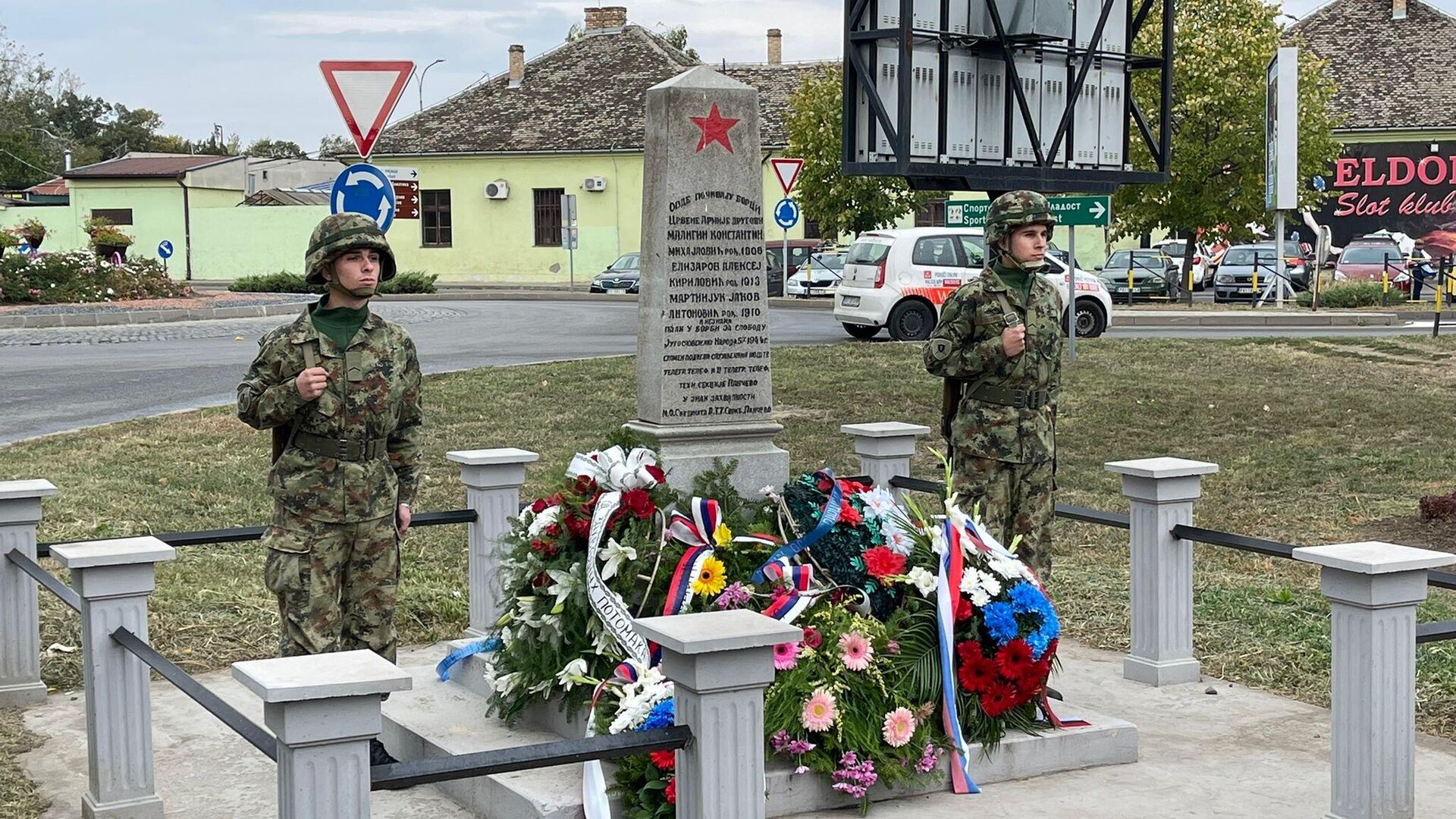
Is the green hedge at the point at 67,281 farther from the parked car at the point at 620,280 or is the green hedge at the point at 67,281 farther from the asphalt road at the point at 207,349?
the parked car at the point at 620,280

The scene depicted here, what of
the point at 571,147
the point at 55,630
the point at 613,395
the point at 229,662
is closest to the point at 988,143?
the point at 229,662

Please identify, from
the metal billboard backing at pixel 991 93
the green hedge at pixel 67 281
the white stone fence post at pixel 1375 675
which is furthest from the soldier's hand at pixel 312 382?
the green hedge at pixel 67 281

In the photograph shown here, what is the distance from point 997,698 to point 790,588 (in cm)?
79

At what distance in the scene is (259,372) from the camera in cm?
536

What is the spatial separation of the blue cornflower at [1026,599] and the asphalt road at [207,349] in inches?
408

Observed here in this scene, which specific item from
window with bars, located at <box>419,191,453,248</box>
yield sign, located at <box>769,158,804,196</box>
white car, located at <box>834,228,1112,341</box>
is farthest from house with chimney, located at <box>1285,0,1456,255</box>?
white car, located at <box>834,228,1112,341</box>

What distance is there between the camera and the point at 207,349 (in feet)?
72.4

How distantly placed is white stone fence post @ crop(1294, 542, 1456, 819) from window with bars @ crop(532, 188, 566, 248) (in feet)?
155

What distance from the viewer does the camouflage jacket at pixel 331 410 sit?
17.5 feet

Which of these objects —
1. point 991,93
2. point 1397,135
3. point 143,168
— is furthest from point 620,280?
point 991,93

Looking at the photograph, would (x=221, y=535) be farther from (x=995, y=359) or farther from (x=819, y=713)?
(x=995, y=359)

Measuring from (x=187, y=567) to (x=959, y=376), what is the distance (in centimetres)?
471

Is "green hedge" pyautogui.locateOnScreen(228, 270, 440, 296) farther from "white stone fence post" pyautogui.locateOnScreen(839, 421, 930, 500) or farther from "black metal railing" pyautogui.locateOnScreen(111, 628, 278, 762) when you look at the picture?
"black metal railing" pyautogui.locateOnScreen(111, 628, 278, 762)

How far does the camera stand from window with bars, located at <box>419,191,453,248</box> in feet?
171
